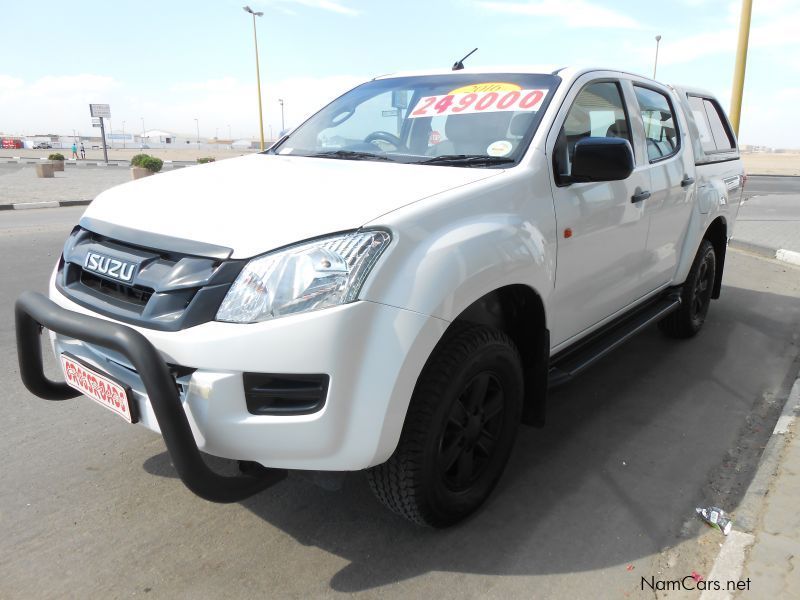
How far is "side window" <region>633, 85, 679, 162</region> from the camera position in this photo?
12.7 ft

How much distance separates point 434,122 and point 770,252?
24.5ft

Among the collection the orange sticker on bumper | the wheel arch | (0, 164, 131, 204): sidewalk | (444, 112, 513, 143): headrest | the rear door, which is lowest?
(0, 164, 131, 204): sidewalk

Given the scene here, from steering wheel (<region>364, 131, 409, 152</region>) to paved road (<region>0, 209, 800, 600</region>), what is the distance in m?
1.63

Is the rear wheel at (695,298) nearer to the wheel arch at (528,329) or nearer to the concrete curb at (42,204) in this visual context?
the wheel arch at (528,329)

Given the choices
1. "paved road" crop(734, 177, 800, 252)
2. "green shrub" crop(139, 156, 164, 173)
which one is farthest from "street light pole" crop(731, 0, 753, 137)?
"green shrub" crop(139, 156, 164, 173)

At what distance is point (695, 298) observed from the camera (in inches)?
193

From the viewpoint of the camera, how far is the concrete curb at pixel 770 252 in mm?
8375

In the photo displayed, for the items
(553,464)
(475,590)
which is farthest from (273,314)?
(553,464)

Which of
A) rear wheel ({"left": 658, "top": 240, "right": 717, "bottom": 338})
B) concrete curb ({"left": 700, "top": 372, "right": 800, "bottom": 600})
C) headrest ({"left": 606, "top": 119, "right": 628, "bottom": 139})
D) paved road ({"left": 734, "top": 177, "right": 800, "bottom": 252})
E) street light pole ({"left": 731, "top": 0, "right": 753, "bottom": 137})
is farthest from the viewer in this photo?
street light pole ({"left": 731, "top": 0, "right": 753, "bottom": 137})

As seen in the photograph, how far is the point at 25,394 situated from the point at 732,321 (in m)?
5.51

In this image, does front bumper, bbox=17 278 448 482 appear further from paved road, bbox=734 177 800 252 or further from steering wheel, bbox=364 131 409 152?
paved road, bbox=734 177 800 252

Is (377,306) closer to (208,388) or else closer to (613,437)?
(208,388)

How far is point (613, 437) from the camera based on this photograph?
346 centimetres

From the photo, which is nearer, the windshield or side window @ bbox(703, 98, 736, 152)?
the windshield
